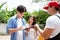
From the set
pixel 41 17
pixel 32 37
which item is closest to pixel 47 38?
pixel 32 37

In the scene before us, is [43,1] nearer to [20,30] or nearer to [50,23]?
[20,30]

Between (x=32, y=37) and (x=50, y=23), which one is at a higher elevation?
(x=50, y=23)

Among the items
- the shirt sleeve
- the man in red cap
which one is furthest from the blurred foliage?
the shirt sleeve

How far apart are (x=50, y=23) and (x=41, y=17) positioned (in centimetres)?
→ 1119

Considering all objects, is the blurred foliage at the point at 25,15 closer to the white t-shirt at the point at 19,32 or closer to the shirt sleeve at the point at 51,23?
the white t-shirt at the point at 19,32

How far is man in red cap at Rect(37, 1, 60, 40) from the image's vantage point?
2.90 m

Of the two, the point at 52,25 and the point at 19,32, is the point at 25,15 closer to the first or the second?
the point at 19,32

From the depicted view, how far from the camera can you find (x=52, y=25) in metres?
2.90

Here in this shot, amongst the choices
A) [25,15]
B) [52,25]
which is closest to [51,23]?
[52,25]

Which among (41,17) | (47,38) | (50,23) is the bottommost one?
(41,17)

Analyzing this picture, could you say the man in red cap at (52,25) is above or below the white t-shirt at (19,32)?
above

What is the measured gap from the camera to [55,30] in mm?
2971

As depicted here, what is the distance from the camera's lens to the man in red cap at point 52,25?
2.90 m

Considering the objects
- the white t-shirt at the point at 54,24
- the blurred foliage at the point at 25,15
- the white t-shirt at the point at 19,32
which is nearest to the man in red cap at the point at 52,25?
the white t-shirt at the point at 54,24
